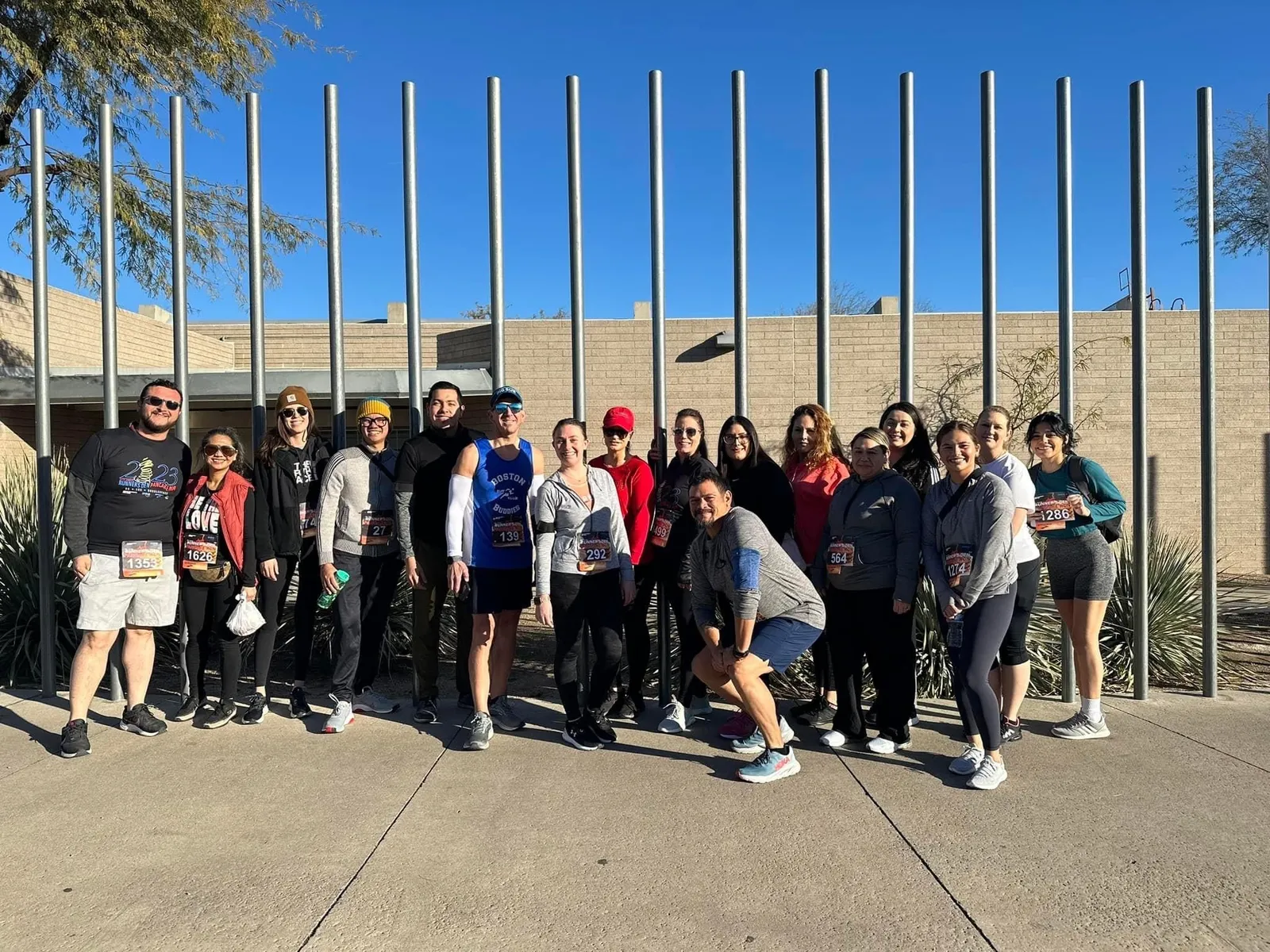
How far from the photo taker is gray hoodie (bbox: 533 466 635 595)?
15.3 ft

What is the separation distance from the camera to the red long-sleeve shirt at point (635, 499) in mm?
5078

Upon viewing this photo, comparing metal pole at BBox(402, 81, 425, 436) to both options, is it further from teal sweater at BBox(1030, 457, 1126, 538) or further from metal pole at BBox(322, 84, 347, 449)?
teal sweater at BBox(1030, 457, 1126, 538)

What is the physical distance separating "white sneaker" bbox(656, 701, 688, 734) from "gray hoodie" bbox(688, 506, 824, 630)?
2.92ft

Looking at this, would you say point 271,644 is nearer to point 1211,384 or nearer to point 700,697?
point 700,697

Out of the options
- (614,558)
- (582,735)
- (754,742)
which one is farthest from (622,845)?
(614,558)

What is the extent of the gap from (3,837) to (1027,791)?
4.61 m

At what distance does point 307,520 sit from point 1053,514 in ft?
14.8

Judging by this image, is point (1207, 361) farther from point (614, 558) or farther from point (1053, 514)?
point (614, 558)

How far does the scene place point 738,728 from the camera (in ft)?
15.8

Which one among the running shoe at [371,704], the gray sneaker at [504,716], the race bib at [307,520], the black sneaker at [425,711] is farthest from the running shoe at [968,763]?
the race bib at [307,520]

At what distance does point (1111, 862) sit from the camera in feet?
10.8

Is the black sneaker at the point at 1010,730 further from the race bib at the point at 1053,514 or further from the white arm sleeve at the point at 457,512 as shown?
the white arm sleeve at the point at 457,512

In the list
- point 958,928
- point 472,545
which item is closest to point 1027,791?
point 958,928

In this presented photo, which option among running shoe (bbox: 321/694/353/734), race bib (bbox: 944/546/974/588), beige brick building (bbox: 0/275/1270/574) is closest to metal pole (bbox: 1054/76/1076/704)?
race bib (bbox: 944/546/974/588)
